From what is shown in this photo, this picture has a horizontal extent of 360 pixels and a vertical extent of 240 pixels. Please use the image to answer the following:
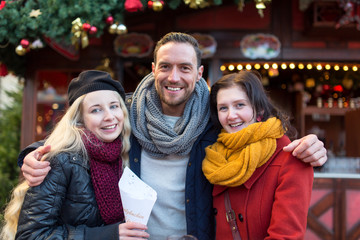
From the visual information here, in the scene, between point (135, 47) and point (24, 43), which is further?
point (135, 47)

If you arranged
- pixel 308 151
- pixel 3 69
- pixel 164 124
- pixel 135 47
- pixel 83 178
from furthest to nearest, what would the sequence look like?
pixel 135 47, pixel 3 69, pixel 164 124, pixel 83 178, pixel 308 151

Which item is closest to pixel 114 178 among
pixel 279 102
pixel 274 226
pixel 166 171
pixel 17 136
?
pixel 166 171

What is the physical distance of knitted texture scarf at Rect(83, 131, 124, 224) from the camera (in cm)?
178

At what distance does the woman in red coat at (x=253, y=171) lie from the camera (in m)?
1.55

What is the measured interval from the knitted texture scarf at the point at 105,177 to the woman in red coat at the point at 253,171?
51 centimetres

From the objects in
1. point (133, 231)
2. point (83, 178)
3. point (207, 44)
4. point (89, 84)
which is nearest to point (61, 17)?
point (207, 44)

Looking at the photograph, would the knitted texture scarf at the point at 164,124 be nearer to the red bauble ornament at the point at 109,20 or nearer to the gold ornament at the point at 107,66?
the red bauble ornament at the point at 109,20

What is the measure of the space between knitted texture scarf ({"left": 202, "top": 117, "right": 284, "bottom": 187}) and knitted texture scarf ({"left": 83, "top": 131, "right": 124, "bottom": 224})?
52 centimetres

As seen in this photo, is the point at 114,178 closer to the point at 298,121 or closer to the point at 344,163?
the point at 344,163

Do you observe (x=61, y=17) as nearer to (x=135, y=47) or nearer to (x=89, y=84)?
(x=135, y=47)

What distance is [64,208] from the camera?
1.75 meters

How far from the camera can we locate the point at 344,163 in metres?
5.06

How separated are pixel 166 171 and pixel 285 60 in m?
3.32

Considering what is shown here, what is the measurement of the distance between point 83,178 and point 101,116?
0.35m
